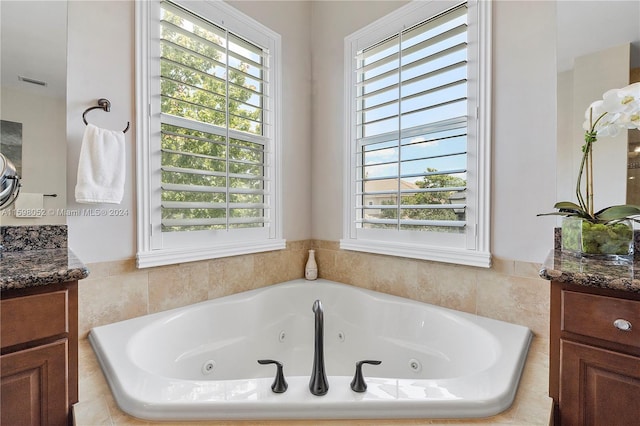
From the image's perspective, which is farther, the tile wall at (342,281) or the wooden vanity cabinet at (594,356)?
the tile wall at (342,281)

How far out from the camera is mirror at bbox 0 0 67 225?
50.6 inches

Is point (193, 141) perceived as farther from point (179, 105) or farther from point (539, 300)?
point (539, 300)

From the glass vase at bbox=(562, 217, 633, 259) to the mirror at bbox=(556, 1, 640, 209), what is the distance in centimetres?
23

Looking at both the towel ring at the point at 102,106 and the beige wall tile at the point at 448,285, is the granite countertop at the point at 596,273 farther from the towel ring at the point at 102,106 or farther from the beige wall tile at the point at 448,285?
the towel ring at the point at 102,106

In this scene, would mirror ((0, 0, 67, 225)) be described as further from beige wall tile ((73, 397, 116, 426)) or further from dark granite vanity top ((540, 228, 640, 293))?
dark granite vanity top ((540, 228, 640, 293))

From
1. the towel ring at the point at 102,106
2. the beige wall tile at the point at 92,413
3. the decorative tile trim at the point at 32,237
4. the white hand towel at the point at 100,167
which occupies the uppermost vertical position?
the towel ring at the point at 102,106

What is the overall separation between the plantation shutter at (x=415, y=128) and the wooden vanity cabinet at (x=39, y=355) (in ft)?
5.46

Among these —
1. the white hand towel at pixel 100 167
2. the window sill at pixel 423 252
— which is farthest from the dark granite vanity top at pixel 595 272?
the white hand towel at pixel 100 167

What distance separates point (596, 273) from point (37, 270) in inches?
64.5

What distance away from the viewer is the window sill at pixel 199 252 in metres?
1.61

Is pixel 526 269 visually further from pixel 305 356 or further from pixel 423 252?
pixel 305 356

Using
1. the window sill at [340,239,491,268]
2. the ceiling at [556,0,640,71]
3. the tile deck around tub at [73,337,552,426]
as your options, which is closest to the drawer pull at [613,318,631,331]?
the tile deck around tub at [73,337,552,426]

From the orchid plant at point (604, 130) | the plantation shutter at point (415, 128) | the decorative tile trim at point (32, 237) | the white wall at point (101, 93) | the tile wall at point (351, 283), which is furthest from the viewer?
the plantation shutter at point (415, 128)

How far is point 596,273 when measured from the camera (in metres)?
0.90
